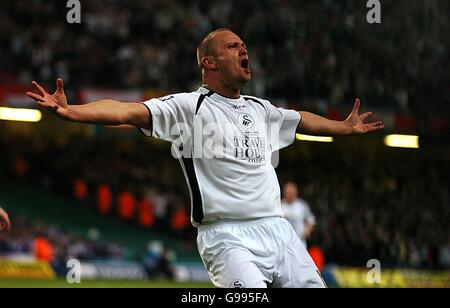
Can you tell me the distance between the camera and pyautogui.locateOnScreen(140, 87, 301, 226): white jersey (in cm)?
596

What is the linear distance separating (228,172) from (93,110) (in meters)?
0.96

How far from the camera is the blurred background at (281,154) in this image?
19.5 m

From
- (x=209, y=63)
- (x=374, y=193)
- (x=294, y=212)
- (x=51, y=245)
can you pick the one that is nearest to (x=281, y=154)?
(x=374, y=193)

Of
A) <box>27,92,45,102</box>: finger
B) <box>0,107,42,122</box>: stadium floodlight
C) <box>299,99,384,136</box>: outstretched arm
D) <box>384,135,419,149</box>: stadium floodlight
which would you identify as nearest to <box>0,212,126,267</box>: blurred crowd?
<box>0,107,42,122</box>: stadium floodlight

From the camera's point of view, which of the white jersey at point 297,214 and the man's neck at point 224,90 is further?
the white jersey at point 297,214

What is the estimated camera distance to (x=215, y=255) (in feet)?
19.4

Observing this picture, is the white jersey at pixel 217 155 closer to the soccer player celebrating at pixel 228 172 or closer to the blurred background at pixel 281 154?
the soccer player celebrating at pixel 228 172

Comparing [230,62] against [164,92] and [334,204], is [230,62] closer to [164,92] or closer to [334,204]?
[164,92]

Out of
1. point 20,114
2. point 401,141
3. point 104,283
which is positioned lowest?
point 104,283

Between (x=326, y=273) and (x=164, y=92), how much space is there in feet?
16.6

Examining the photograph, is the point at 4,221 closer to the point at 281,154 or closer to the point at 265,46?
the point at 281,154

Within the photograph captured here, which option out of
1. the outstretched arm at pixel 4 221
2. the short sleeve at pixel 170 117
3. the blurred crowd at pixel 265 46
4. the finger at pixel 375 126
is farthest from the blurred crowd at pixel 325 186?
the outstretched arm at pixel 4 221

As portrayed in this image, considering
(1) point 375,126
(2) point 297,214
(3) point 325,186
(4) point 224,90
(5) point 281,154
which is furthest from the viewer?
(3) point 325,186

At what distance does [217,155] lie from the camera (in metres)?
6.00
